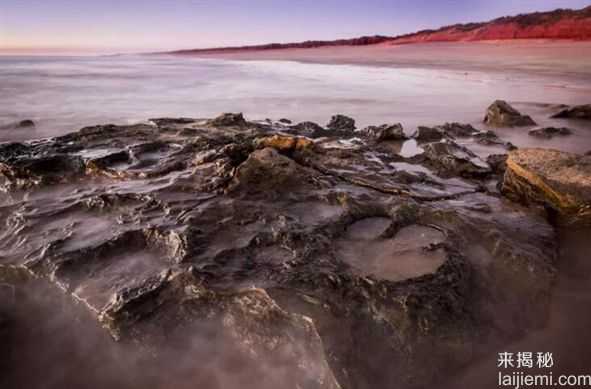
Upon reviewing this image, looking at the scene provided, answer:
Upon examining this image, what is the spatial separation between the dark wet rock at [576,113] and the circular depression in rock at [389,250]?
222 inches

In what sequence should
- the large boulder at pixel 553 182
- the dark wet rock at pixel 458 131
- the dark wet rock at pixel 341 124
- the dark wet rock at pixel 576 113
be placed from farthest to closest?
the dark wet rock at pixel 576 113, the dark wet rock at pixel 341 124, the dark wet rock at pixel 458 131, the large boulder at pixel 553 182

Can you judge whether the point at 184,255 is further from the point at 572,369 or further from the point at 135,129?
the point at 135,129

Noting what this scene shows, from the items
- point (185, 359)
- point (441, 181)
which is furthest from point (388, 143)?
point (185, 359)

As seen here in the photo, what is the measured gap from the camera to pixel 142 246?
229 centimetres

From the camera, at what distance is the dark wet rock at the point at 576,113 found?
645 cm

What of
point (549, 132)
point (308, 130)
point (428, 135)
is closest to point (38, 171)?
point (308, 130)

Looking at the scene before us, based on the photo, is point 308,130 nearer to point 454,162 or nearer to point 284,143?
point 284,143

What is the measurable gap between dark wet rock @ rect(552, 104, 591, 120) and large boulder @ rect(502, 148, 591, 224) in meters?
4.38

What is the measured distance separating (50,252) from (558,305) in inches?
102

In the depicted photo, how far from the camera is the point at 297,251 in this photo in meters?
→ 2.15

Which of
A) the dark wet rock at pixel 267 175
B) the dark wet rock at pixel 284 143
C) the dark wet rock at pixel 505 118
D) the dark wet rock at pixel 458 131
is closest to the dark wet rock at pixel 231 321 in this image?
the dark wet rock at pixel 267 175

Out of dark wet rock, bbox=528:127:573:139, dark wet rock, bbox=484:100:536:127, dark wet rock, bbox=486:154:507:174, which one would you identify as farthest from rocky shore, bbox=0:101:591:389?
dark wet rock, bbox=484:100:536:127

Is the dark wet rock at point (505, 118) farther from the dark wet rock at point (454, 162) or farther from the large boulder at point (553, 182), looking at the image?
the large boulder at point (553, 182)

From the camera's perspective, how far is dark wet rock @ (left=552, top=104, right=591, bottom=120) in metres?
6.45
